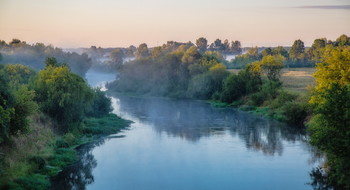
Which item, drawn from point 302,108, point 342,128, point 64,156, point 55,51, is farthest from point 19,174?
point 55,51

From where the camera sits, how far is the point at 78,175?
2808 centimetres

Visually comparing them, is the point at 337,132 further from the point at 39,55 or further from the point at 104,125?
the point at 39,55

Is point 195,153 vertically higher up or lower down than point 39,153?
lower down

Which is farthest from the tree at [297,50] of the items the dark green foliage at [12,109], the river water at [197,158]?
the dark green foliage at [12,109]

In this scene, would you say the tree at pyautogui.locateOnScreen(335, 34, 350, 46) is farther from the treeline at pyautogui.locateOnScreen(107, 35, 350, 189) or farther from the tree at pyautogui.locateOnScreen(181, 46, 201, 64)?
the tree at pyautogui.locateOnScreen(181, 46, 201, 64)

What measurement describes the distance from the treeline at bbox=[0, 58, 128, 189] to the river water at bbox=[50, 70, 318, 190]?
1.52 meters

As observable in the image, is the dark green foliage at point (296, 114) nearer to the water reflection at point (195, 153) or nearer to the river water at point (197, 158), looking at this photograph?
the water reflection at point (195, 153)

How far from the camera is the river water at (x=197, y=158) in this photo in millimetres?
26722

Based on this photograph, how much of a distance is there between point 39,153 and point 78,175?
114 inches

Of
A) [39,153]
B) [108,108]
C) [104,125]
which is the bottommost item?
[104,125]

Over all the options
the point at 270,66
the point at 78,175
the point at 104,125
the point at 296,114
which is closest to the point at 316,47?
the point at 270,66

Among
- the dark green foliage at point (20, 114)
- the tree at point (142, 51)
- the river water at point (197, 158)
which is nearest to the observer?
the dark green foliage at point (20, 114)

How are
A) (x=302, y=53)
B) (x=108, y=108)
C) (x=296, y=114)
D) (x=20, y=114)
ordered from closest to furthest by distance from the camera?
(x=20, y=114) → (x=296, y=114) → (x=108, y=108) → (x=302, y=53)

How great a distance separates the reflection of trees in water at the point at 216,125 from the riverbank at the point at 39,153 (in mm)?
9028
